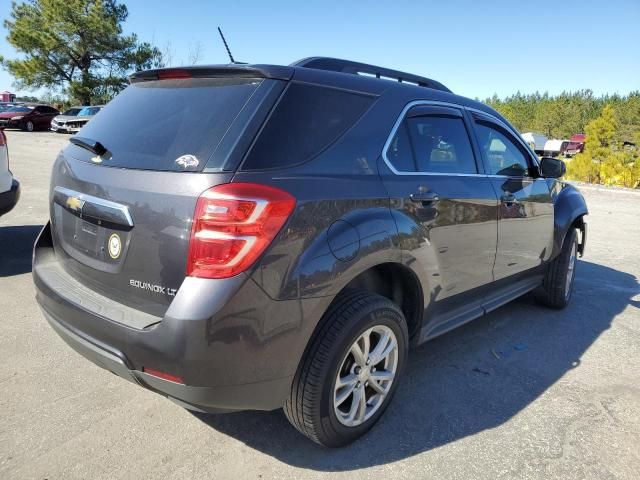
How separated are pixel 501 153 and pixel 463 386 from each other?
1.73 metres

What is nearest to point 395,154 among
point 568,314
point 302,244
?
point 302,244

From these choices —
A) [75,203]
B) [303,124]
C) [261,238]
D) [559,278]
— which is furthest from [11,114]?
[261,238]

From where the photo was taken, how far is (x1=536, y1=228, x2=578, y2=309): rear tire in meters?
4.43

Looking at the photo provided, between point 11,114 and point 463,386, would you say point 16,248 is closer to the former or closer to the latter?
point 463,386

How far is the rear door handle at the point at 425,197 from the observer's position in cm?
262

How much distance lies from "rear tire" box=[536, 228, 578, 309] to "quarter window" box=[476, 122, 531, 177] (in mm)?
963

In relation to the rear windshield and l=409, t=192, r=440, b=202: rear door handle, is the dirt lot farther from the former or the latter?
the rear windshield

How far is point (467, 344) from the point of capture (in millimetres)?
3744

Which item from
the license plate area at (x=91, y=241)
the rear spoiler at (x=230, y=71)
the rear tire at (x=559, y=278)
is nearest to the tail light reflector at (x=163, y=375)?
the license plate area at (x=91, y=241)

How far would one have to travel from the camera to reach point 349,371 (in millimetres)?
2414

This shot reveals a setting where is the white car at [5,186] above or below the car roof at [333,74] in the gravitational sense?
below

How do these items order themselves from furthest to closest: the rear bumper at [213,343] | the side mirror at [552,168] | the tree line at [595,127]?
the tree line at [595,127] → the side mirror at [552,168] → the rear bumper at [213,343]

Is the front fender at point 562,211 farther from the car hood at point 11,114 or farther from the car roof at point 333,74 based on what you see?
the car hood at point 11,114

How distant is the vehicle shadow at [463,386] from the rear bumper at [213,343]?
516mm
